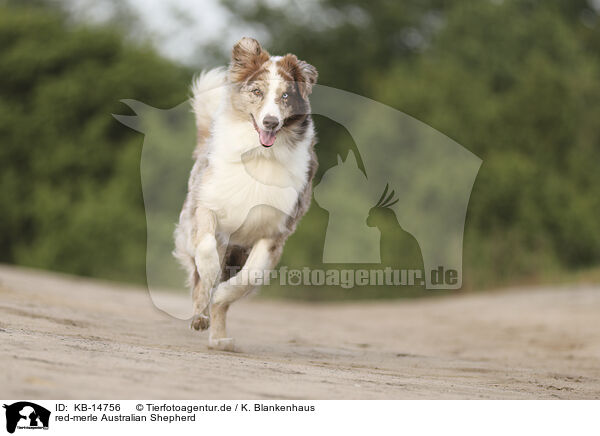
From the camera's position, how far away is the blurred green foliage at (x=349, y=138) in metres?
20.5

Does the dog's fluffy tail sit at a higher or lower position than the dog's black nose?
higher

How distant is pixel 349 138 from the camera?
918 inches

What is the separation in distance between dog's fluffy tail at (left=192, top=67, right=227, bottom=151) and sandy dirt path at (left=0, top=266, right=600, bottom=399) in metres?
1.85

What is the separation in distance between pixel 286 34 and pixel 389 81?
5945mm

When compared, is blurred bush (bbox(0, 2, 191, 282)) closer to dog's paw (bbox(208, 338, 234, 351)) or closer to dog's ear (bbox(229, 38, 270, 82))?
dog's paw (bbox(208, 338, 234, 351))

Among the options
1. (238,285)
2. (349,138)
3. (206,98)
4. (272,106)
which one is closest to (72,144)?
(349,138)

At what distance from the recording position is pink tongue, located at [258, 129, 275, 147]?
19.9ft

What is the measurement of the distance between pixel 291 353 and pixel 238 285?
40.0 inches

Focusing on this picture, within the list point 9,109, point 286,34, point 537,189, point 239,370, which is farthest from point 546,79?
point 239,370

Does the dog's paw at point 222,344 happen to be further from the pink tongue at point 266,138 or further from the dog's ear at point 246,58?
the dog's ear at point 246,58

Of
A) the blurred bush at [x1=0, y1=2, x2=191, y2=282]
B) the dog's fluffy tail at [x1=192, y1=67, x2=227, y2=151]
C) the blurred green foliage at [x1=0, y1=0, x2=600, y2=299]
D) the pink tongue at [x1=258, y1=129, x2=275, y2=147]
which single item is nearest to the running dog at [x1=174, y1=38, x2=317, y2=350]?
the pink tongue at [x1=258, y1=129, x2=275, y2=147]
